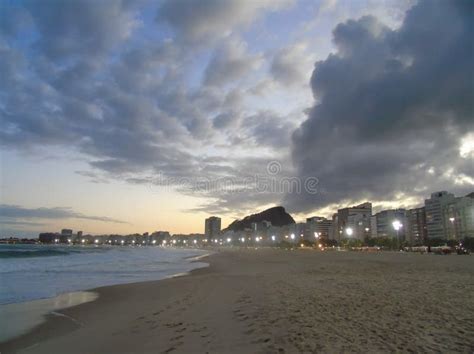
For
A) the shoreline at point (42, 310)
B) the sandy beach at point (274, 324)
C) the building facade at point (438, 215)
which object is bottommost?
the shoreline at point (42, 310)

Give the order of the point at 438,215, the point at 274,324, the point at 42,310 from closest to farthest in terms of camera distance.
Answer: the point at 274,324 < the point at 42,310 < the point at 438,215

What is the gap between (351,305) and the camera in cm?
1069

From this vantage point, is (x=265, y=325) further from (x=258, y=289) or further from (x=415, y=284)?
(x=415, y=284)

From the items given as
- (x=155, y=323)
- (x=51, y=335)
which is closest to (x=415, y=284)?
(x=155, y=323)

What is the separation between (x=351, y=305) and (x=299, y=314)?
2159 mm

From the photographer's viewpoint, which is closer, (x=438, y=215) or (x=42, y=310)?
(x=42, y=310)

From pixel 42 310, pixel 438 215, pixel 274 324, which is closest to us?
pixel 274 324

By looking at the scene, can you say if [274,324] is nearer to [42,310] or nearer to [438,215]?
[42,310]

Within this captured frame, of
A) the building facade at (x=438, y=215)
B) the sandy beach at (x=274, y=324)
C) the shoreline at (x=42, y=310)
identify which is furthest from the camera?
the building facade at (x=438, y=215)

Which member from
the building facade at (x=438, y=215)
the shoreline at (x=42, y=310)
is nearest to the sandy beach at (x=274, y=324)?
the shoreline at (x=42, y=310)

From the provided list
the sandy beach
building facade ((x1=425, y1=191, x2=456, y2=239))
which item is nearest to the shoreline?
the sandy beach

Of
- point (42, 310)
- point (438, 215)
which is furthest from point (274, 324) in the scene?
point (438, 215)

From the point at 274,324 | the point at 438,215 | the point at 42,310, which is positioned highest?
the point at 438,215

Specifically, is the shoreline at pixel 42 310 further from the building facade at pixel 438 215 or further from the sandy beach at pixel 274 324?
the building facade at pixel 438 215
